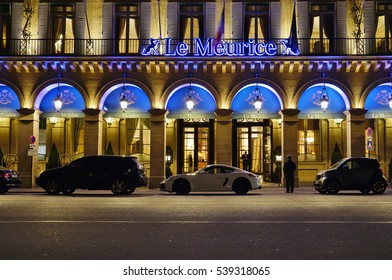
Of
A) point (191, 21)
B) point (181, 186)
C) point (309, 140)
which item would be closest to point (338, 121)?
point (309, 140)

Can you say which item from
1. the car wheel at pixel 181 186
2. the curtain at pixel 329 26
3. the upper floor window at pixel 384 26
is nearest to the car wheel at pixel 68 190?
the car wheel at pixel 181 186

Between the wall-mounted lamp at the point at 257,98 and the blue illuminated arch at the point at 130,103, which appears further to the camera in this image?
the blue illuminated arch at the point at 130,103

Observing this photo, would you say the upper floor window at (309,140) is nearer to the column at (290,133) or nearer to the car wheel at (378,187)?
the column at (290,133)

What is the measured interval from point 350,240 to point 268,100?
19009 mm

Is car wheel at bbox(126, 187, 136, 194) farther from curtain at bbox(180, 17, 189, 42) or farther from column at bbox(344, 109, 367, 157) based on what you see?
column at bbox(344, 109, 367, 157)

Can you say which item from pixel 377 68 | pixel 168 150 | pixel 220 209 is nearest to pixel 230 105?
pixel 168 150

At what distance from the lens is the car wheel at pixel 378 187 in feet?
71.3

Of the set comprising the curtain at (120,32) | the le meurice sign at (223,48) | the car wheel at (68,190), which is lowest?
the car wheel at (68,190)

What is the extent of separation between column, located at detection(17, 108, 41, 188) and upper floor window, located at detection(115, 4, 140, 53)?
20.5 feet

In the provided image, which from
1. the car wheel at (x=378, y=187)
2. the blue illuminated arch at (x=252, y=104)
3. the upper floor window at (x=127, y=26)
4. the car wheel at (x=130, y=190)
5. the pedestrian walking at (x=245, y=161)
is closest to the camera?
the car wheel at (x=130, y=190)

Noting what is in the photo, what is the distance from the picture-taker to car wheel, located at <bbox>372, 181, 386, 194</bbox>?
21.7 meters

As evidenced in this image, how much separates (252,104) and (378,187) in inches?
331

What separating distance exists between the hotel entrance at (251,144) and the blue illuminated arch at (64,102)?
9435 millimetres

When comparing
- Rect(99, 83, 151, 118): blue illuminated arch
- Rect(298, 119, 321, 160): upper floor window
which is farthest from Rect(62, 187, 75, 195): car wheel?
Rect(298, 119, 321, 160): upper floor window
